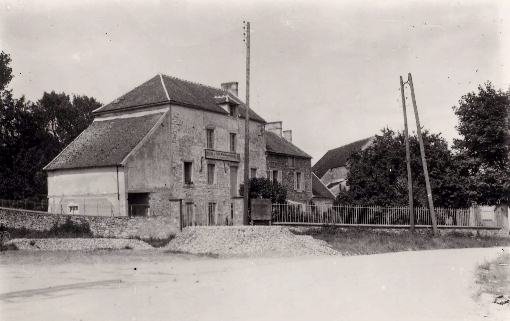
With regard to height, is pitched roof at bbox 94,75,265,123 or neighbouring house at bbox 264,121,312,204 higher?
pitched roof at bbox 94,75,265,123

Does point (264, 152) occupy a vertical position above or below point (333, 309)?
above

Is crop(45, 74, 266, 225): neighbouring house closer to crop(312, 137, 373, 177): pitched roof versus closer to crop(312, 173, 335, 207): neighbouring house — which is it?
crop(312, 173, 335, 207): neighbouring house

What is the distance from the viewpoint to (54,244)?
990 inches

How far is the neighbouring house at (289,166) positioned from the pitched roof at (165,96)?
5.58m

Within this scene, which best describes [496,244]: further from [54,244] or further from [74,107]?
[74,107]

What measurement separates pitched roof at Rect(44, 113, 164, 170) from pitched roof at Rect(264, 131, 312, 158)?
12053 millimetres

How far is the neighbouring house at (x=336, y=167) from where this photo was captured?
60.9m

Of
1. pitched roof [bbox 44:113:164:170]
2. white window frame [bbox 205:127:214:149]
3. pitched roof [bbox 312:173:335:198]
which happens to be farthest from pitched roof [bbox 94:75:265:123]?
pitched roof [bbox 312:173:335:198]

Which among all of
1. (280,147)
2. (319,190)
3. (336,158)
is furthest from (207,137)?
(336,158)

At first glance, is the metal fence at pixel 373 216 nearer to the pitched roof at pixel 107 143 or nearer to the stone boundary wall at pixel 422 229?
the stone boundary wall at pixel 422 229

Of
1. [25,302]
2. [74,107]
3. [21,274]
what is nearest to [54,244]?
[21,274]

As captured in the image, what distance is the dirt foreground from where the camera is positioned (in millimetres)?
9883

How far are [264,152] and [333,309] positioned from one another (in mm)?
35369

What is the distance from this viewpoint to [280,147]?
4888 centimetres
